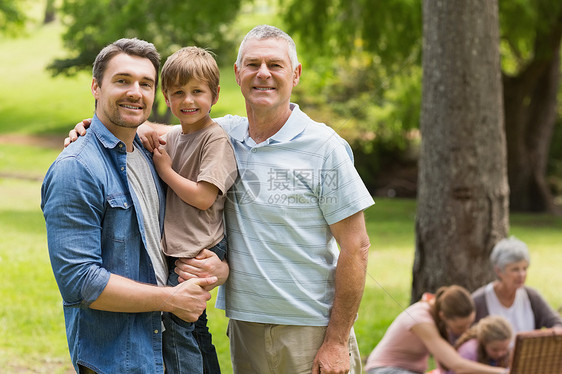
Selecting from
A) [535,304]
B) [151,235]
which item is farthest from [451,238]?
[151,235]

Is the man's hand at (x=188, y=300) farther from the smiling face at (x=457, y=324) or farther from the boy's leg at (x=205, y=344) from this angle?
the smiling face at (x=457, y=324)

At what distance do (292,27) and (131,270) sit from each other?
10318mm

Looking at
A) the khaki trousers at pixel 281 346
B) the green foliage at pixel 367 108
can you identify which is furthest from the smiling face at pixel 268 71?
the green foliage at pixel 367 108

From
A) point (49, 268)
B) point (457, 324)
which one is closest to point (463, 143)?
point (457, 324)

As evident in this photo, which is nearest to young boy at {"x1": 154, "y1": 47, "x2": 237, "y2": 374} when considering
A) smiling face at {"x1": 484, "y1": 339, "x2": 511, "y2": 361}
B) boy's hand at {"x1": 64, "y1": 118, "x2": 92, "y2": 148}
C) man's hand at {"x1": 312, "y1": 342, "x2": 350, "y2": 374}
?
boy's hand at {"x1": 64, "y1": 118, "x2": 92, "y2": 148}

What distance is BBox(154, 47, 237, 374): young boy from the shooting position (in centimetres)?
228

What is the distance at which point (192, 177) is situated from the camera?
2363mm

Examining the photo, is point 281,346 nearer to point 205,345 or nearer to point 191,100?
point 205,345

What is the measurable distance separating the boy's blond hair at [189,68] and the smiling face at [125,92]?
0.47 feet

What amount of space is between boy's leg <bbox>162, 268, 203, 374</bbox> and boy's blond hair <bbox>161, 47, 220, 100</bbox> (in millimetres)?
637

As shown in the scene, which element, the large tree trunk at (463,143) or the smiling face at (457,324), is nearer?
the smiling face at (457,324)

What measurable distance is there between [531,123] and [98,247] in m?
14.4

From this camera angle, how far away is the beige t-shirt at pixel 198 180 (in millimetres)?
2275

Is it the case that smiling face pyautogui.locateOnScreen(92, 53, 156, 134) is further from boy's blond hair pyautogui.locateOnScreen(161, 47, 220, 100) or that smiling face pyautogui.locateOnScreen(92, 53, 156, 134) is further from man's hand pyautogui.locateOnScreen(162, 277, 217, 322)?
man's hand pyautogui.locateOnScreen(162, 277, 217, 322)
